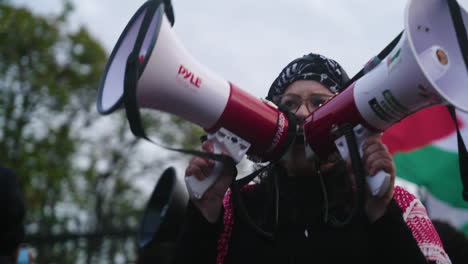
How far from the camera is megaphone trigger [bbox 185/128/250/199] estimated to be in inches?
54.6

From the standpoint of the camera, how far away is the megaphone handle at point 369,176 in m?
1.24

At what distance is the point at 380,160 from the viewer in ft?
4.16

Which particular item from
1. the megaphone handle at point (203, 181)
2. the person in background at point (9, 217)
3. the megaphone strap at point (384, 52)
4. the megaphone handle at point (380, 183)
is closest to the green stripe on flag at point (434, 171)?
the megaphone strap at point (384, 52)

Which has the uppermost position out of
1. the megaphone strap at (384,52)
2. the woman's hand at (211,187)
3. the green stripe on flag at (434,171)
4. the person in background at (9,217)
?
the megaphone strap at (384,52)

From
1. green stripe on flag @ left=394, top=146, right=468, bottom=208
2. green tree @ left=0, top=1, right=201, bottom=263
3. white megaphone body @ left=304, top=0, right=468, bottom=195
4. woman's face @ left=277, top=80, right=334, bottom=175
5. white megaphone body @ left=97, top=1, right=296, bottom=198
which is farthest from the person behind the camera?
green tree @ left=0, top=1, right=201, bottom=263

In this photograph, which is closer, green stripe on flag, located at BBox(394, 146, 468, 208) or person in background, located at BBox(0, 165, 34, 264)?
person in background, located at BBox(0, 165, 34, 264)

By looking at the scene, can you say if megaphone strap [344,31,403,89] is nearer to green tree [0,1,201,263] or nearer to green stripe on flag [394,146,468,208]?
green stripe on flag [394,146,468,208]

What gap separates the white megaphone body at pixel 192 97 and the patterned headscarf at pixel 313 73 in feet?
0.71

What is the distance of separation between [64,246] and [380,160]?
541cm

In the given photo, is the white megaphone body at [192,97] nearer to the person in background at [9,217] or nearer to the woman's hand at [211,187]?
the woman's hand at [211,187]

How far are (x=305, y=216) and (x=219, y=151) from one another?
34cm

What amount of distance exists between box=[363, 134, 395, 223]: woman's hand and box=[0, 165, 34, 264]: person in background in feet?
3.88

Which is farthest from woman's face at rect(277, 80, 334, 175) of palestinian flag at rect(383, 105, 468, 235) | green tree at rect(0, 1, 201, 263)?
green tree at rect(0, 1, 201, 263)

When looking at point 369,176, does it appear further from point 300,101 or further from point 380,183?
point 300,101
